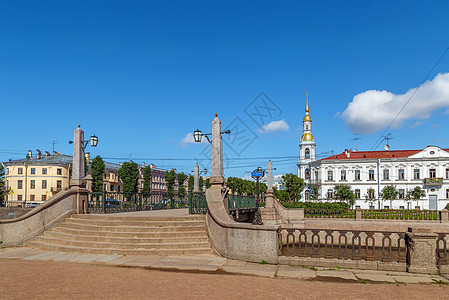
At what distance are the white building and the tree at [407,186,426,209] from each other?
5.21 ft

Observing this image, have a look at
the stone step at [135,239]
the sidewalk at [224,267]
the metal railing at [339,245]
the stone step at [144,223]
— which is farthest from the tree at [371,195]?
the sidewalk at [224,267]

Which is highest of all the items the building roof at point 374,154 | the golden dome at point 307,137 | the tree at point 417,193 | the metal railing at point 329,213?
the golden dome at point 307,137

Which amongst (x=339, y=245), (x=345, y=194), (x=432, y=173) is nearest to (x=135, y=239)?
(x=339, y=245)

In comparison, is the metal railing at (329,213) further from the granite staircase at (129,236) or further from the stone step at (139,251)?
the stone step at (139,251)

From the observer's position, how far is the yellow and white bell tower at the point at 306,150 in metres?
84.4

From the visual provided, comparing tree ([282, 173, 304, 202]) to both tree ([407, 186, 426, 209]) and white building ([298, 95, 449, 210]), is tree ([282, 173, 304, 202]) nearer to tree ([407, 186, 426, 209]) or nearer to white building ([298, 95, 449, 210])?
white building ([298, 95, 449, 210])

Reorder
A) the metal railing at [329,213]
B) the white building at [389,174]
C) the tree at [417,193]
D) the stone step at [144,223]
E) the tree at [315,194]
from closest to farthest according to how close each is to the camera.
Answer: the stone step at [144,223]
the metal railing at [329,213]
the tree at [417,193]
the white building at [389,174]
the tree at [315,194]

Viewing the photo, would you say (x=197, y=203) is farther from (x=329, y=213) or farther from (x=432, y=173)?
(x=432, y=173)

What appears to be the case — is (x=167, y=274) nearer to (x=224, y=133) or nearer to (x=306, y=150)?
(x=224, y=133)

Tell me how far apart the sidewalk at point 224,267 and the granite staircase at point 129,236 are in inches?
17.7

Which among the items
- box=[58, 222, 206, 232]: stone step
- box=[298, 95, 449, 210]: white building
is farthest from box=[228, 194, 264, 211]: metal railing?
box=[298, 95, 449, 210]: white building

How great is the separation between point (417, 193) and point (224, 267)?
6273 cm

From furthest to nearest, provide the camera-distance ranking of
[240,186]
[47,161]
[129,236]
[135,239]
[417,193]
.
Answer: [240,186], [47,161], [417,193], [129,236], [135,239]

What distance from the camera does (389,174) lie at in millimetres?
67062
